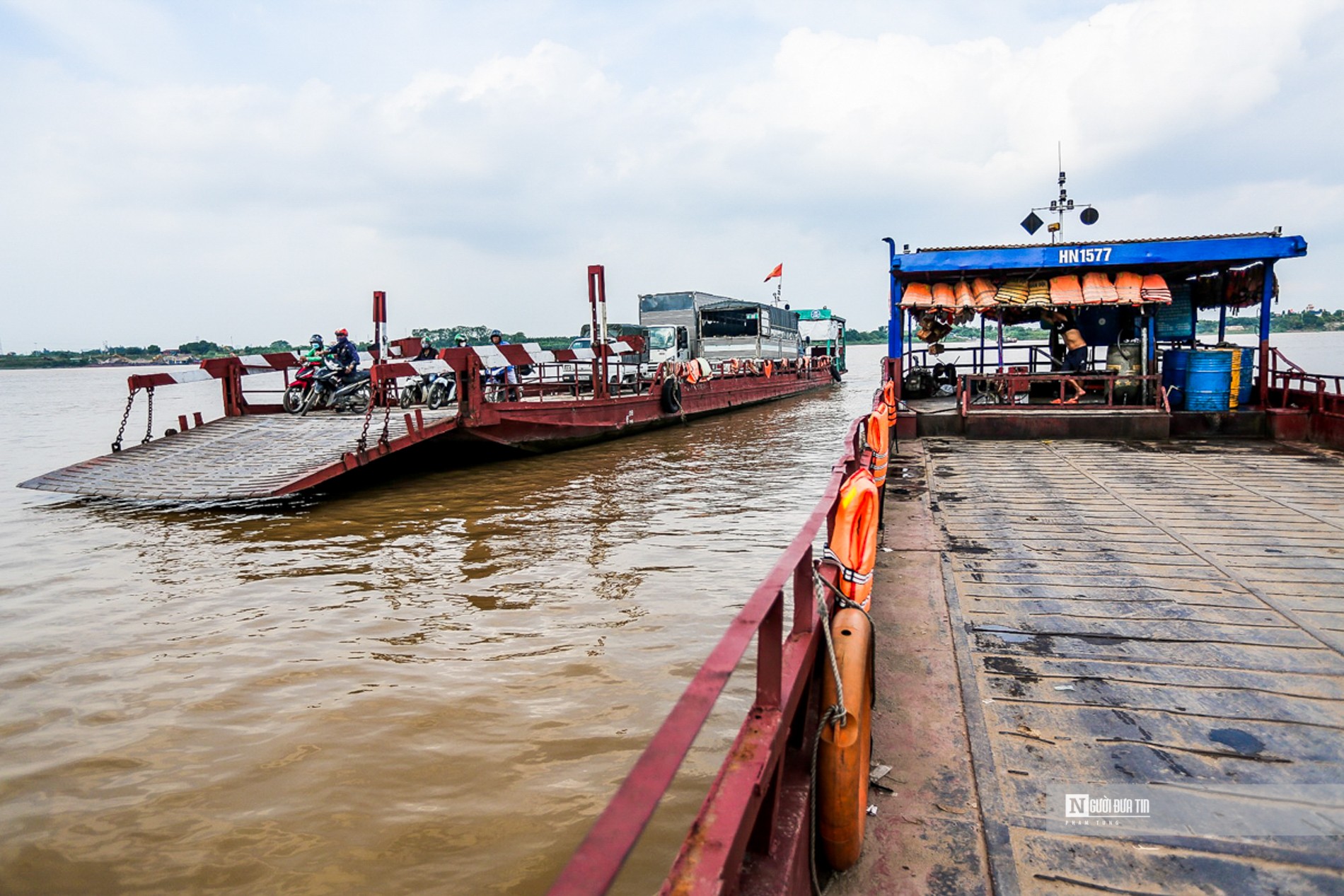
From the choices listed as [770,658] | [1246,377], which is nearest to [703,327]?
[1246,377]

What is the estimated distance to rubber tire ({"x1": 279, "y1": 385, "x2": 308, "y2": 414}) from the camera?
46.8 ft

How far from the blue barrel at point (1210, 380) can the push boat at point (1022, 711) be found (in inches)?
192

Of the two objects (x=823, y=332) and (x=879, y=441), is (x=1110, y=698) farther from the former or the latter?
(x=823, y=332)

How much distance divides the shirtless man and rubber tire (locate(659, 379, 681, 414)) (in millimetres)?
8934

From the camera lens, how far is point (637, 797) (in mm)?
1273

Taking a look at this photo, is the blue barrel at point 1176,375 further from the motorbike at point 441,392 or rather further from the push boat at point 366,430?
the motorbike at point 441,392

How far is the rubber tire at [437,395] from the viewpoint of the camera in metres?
16.2

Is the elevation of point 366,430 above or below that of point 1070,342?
below

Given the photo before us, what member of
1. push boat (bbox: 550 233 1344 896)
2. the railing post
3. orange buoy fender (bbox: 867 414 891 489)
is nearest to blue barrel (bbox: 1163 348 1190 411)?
push boat (bbox: 550 233 1344 896)

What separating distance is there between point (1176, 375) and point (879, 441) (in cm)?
823

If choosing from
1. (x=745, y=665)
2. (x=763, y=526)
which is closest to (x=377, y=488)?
(x=763, y=526)

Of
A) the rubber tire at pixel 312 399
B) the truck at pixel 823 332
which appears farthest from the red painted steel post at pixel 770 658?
the truck at pixel 823 332

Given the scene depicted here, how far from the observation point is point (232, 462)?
11188mm

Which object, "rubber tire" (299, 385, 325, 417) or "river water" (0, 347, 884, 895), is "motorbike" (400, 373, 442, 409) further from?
"river water" (0, 347, 884, 895)
